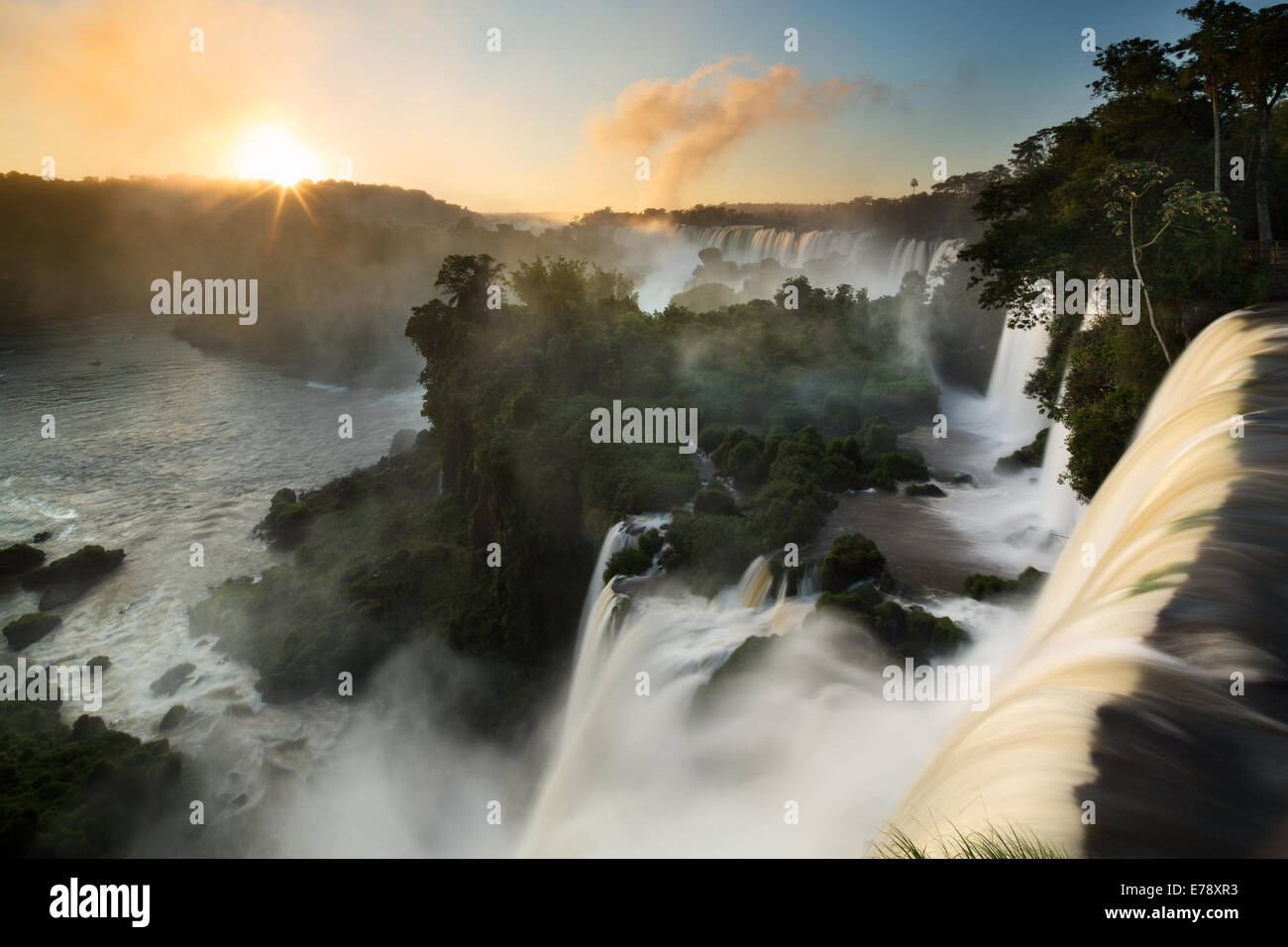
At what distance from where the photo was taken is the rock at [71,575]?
93.4 feet

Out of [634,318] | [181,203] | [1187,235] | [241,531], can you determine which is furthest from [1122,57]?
[181,203]

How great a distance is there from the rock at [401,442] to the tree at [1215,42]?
137 ft

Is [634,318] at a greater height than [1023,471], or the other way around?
[634,318]

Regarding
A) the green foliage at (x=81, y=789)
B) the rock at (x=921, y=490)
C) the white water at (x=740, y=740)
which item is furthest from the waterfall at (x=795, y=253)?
the green foliage at (x=81, y=789)

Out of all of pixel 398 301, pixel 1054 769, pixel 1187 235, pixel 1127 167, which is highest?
pixel 398 301

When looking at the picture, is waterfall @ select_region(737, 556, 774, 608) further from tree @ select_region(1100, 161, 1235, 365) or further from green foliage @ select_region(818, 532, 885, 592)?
tree @ select_region(1100, 161, 1235, 365)

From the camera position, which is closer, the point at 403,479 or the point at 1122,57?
the point at 1122,57

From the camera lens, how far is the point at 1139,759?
439 cm

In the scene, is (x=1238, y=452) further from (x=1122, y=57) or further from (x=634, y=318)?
(x=634, y=318)

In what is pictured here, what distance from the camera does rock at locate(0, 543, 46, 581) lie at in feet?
98.0

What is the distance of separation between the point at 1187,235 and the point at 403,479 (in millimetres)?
34189

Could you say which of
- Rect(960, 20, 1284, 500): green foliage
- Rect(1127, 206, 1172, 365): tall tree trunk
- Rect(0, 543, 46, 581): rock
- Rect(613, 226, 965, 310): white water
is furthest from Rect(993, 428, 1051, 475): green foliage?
Rect(0, 543, 46, 581): rock

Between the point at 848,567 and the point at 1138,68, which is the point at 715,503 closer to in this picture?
the point at 848,567
